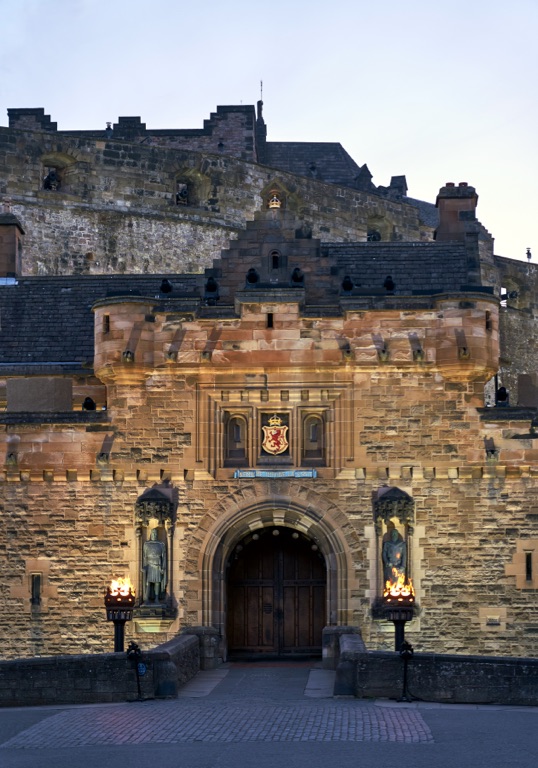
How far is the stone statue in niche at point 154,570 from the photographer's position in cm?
3738

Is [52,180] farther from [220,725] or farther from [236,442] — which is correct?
[220,725]

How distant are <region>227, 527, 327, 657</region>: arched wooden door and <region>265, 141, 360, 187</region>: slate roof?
138ft

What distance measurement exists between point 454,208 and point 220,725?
2905cm

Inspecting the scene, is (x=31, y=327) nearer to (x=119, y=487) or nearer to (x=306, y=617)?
(x=119, y=487)

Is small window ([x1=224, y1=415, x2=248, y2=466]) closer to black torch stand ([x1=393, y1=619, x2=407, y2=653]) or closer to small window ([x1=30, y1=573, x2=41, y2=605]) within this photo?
small window ([x1=30, y1=573, x2=41, y2=605])

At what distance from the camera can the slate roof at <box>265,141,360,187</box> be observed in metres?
80.2

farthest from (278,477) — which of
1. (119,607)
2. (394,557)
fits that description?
(119,607)

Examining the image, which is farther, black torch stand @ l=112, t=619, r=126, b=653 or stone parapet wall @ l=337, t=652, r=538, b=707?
black torch stand @ l=112, t=619, r=126, b=653

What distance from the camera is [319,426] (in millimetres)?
38188

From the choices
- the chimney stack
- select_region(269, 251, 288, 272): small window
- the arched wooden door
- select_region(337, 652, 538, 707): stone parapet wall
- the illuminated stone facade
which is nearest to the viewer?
select_region(337, 652, 538, 707): stone parapet wall

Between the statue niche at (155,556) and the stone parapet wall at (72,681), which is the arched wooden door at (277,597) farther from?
the stone parapet wall at (72,681)

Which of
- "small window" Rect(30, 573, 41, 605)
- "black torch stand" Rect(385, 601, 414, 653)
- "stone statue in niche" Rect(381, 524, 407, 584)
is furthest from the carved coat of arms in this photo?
"black torch stand" Rect(385, 601, 414, 653)

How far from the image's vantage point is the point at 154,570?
37.4 m

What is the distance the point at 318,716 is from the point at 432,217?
54.2 meters
